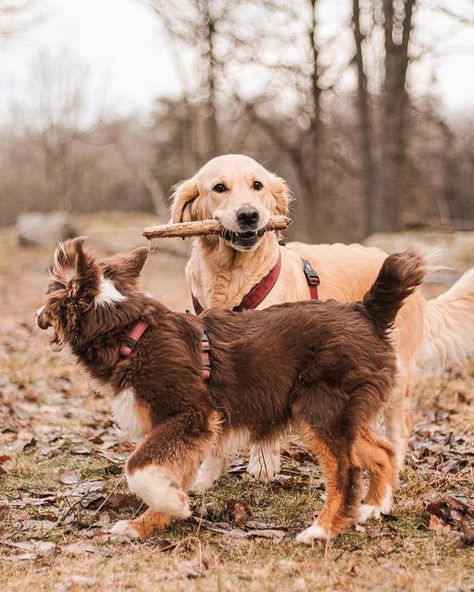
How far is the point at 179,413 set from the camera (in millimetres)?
4164

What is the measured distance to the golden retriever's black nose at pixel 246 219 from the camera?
549cm

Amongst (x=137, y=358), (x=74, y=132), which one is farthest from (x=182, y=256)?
(x=137, y=358)

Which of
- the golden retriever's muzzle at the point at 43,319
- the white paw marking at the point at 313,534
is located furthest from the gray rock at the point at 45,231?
the white paw marking at the point at 313,534

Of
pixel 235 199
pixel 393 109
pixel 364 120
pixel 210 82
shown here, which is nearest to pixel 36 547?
pixel 235 199

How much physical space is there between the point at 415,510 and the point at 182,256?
23.0 m

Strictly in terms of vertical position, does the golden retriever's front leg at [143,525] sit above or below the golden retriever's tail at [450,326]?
below

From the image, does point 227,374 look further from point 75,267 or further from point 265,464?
point 265,464

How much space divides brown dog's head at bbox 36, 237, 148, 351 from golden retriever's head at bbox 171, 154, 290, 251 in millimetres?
1412

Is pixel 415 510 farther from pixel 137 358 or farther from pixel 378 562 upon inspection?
pixel 137 358

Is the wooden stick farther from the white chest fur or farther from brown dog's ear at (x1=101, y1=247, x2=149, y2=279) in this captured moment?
the white chest fur

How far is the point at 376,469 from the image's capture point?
4.54 m

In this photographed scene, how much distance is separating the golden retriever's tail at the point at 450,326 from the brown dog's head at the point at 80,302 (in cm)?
334

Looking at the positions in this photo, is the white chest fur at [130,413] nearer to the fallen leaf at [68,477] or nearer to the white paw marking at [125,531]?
the white paw marking at [125,531]

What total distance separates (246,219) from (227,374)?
155cm
